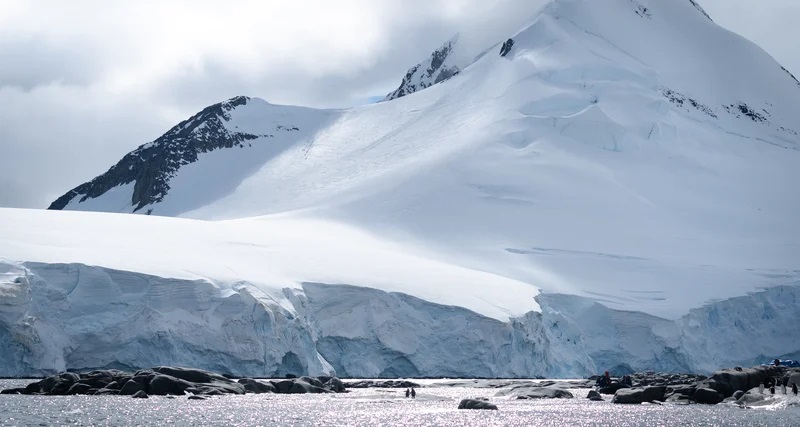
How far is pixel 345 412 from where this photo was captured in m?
40.4

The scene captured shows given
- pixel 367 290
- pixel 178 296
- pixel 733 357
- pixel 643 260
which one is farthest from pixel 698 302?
pixel 178 296

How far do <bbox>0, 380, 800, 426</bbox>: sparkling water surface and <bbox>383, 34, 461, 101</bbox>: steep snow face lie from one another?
4765 inches

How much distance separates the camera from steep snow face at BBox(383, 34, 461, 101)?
16681cm

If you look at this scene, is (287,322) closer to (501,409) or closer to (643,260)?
(501,409)

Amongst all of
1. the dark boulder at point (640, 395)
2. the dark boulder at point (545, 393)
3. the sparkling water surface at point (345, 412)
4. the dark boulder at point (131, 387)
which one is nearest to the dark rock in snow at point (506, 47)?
the dark boulder at point (545, 393)

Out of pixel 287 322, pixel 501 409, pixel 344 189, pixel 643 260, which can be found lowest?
pixel 501 409

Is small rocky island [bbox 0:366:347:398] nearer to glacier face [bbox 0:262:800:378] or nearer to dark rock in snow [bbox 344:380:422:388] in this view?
dark rock in snow [bbox 344:380:422:388]

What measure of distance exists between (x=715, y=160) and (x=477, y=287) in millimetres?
46828

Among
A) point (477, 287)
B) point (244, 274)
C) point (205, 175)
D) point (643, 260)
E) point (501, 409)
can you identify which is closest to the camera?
point (501, 409)

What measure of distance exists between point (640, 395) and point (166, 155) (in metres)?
88.4

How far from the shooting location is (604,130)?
106188mm

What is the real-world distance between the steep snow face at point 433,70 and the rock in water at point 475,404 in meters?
122

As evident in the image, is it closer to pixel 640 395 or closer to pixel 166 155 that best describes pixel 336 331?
pixel 640 395

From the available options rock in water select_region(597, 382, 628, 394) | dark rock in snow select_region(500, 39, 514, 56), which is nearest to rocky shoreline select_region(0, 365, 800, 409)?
rock in water select_region(597, 382, 628, 394)
